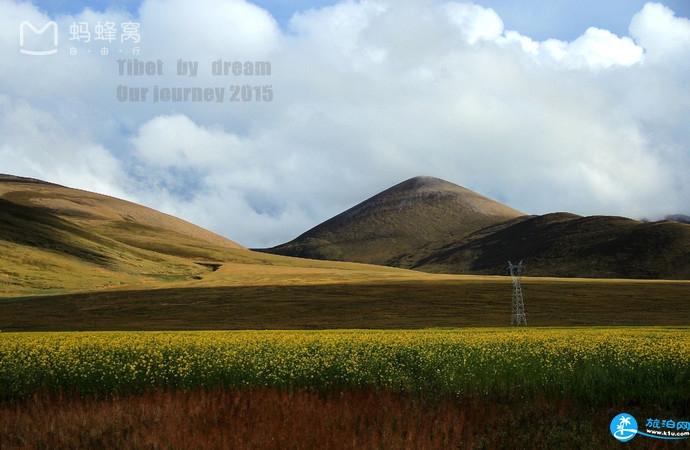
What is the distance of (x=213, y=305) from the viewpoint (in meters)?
74.6

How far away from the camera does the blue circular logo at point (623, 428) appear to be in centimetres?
886

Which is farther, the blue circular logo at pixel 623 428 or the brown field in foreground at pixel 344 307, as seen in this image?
the brown field in foreground at pixel 344 307

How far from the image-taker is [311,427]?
30.0 ft

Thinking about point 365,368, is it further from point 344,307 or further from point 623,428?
point 344,307

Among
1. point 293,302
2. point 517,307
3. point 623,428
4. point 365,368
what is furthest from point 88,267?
point 623,428

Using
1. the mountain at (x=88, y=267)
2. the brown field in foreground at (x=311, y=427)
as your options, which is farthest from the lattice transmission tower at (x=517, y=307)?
the mountain at (x=88, y=267)

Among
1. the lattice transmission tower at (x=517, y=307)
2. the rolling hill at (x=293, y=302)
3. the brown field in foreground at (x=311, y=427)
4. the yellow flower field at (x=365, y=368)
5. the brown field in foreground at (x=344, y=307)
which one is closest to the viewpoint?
the brown field in foreground at (x=311, y=427)

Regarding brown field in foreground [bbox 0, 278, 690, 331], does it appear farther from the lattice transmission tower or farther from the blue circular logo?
the blue circular logo

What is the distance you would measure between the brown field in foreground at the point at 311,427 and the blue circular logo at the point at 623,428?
0.12 metres

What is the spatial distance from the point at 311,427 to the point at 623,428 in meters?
4.61

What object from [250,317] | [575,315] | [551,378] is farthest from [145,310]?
[551,378]

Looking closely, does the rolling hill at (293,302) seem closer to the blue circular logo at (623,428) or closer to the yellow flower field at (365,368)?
the yellow flower field at (365,368)

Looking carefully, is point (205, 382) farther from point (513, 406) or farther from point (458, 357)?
point (513, 406)

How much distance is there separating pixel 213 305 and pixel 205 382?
199 ft
